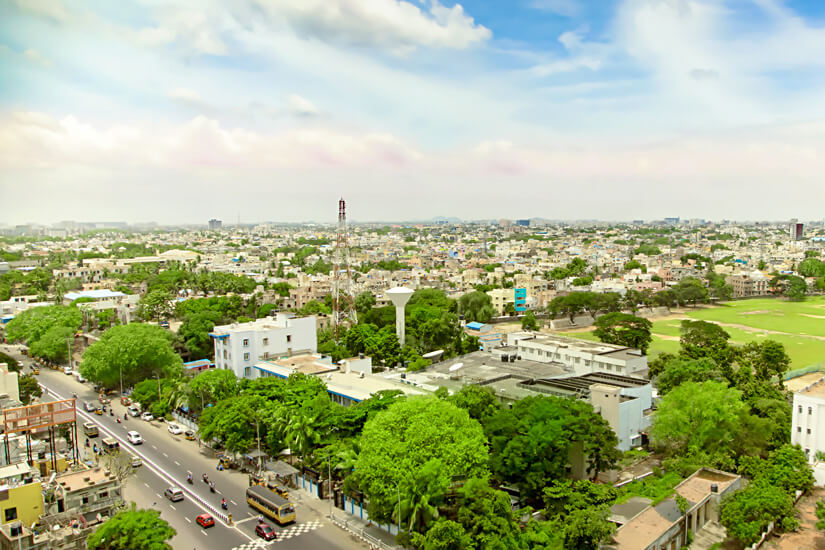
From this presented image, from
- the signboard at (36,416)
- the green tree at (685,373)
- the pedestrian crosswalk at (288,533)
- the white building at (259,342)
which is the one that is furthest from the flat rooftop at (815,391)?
the signboard at (36,416)

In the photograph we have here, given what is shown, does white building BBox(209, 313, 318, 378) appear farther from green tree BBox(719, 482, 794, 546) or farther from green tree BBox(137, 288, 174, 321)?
green tree BBox(719, 482, 794, 546)

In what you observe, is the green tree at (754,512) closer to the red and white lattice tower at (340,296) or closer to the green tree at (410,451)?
the green tree at (410,451)

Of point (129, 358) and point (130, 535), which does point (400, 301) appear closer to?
point (129, 358)

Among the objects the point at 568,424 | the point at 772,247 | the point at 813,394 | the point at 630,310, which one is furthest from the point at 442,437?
the point at 772,247

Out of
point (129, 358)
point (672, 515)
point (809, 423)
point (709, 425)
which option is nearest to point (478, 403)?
point (672, 515)

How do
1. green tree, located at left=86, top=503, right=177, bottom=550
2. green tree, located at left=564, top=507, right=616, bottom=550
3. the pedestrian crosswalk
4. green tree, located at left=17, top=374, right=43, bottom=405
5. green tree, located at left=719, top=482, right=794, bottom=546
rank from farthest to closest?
green tree, located at left=17, top=374, right=43, bottom=405 < the pedestrian crosswalk < green tree, located at left=719, top=482, right=794, bottom=546 < green tree, located at left=564, top=507, right=616, bottom=550 < green tree, located at left=86, top=503, right=177, bottom=550

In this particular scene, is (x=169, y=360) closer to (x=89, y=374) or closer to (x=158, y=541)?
(x=89, y=374)

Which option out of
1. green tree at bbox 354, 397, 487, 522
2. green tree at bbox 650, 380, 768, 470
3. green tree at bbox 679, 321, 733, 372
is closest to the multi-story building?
green tree at bbox 679, 321, 733, 372
